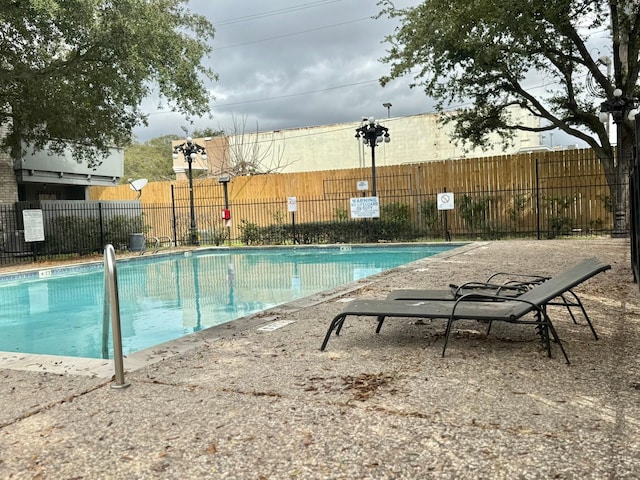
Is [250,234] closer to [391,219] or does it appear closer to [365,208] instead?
[365,208]

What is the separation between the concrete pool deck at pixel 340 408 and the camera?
90.0 inches

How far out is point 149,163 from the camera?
5188 cm

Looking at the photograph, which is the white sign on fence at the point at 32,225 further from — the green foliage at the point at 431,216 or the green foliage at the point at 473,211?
the green foliage at the point at 473,211

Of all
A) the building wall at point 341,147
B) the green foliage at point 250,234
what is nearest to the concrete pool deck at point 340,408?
the green foliage at point 250,234

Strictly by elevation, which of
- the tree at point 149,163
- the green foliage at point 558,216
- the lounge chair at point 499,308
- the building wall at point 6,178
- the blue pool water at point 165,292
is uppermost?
the tree at point 149,163

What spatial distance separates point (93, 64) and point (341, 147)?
67.9ft

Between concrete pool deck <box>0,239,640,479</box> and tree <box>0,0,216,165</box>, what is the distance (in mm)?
9205

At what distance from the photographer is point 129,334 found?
6785 mm

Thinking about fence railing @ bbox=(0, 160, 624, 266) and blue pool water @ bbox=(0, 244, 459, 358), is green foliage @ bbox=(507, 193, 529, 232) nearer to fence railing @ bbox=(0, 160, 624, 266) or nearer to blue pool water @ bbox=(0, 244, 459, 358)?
fence railing @ bbox=(0, 160, 624, 266)

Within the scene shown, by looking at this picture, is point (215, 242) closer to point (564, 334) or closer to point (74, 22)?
point (74, 22)

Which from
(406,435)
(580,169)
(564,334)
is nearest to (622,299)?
(564,334)

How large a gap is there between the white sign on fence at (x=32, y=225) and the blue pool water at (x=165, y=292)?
93.9 inches

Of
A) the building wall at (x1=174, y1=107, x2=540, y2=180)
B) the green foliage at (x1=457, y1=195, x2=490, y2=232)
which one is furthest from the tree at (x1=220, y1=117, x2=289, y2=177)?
the green foliage at (x1=457, y1=195, x2=490, y2=232)

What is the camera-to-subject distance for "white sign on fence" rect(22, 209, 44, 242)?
1509 centimetres
